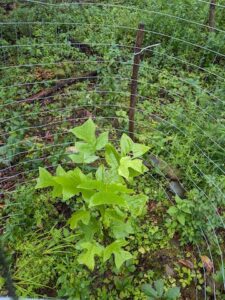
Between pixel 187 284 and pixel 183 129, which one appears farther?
pixel 183 129

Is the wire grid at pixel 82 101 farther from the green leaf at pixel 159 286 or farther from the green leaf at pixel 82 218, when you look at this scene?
the green leaf at pixel 82 218

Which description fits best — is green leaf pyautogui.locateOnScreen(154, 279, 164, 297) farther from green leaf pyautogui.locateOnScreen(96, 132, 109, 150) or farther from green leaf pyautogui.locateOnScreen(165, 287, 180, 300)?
green leaf pyautogui.locateOnScreen(96, 132, 109, 150)

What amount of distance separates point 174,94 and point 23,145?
1376 millimetres

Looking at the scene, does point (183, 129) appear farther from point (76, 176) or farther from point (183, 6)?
point (183, 6)

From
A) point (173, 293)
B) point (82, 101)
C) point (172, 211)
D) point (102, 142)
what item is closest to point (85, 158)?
point (102, 142)

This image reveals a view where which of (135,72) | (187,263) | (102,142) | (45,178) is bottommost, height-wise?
(187,263)

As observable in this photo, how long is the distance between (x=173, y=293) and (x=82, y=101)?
181 cm

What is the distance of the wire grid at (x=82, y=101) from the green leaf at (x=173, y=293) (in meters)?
0.25

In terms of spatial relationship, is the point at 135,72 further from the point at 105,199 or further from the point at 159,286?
the point at 159,286

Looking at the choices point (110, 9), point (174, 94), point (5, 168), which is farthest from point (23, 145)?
point (110, 9)

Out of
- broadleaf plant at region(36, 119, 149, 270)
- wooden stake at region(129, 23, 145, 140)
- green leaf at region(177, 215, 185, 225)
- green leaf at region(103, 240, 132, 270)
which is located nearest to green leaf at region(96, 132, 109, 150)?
broadleaf plant at region(36, 119, 149, 270)

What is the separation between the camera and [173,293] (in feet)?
6.98

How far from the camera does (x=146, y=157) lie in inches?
115

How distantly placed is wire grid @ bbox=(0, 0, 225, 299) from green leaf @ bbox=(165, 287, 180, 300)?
254mm
